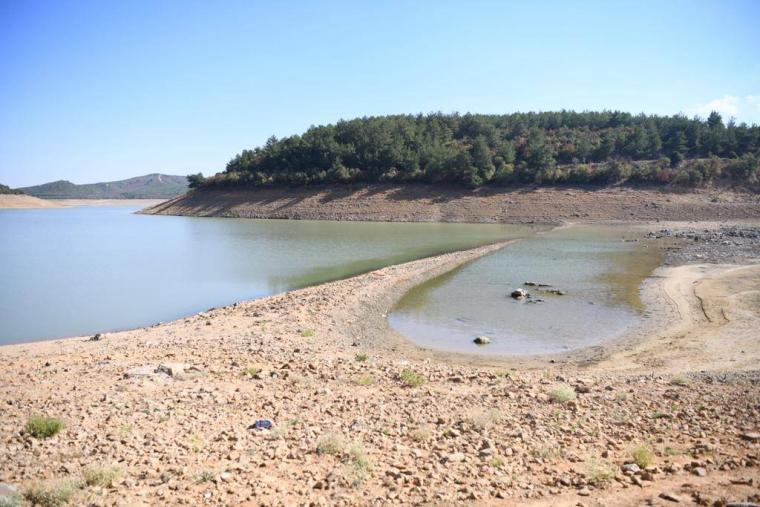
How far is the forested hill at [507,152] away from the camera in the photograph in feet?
156

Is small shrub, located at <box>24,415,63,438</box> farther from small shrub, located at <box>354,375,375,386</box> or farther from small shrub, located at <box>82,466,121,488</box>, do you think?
small shrub, located at <box>354,375,375,386</box>

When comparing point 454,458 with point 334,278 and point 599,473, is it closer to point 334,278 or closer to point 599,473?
point 599,473

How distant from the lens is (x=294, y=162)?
6197cm

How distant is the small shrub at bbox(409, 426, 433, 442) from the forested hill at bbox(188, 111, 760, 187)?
4515 centimetres

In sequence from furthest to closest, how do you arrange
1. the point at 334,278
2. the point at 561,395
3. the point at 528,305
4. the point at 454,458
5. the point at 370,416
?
the point at 334,278 < the point at 528,305 < the point at 561,395 < the point at 370,416 < the point at 454,458

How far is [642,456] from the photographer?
4582mm

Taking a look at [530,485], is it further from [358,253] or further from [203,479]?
[358,253]

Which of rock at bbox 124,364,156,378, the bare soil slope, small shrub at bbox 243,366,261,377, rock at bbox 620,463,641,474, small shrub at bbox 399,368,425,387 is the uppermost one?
the bare soil slope

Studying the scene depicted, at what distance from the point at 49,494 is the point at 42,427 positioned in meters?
1.37

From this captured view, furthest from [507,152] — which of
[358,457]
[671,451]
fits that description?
[358,457]

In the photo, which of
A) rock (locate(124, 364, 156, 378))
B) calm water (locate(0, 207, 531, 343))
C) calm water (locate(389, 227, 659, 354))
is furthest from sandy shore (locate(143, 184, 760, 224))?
rock (locate(124, 364, 156, 378))

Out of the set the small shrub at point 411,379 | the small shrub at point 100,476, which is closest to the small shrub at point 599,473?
the small shrub at point 411,379

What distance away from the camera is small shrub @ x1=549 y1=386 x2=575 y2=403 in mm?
6211

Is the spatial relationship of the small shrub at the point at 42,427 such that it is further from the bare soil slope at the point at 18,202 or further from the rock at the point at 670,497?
the bare soil slope at the point at 18,202
